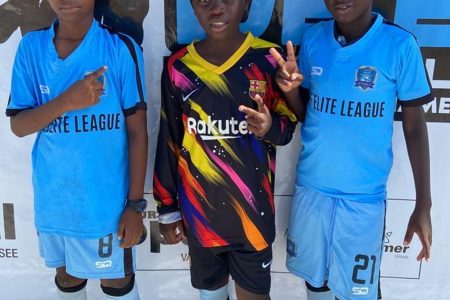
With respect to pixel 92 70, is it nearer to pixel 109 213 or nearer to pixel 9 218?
pixel 109 213

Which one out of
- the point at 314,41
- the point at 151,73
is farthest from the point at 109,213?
the point at 314,41

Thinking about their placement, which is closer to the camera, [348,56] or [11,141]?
[348,56]

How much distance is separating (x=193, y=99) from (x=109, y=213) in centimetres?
46

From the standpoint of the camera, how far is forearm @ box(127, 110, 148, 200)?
1.63m

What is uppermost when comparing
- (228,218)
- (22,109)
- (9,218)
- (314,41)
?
(314,41)

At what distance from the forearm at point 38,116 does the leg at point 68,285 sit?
1.73 ft

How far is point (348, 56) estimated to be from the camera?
1.56 meters

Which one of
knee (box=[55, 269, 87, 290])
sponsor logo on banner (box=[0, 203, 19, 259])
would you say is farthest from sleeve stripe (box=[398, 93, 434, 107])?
sponsor logo on banner (box=[0, 203, 19, 259])

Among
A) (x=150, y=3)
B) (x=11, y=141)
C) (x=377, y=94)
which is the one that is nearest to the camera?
(x=377, y=94)

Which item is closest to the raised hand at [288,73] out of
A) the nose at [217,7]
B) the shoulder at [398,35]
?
the nose at [217,7]

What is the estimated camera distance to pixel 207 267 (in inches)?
68.4

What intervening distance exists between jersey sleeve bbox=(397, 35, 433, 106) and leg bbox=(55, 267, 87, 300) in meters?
1.28

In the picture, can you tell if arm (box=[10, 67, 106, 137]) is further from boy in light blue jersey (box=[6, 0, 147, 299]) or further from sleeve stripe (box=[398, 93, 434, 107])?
sleeve stripe (box=[398, 93, 434, 107])

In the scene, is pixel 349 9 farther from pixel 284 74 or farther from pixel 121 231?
pixel 121 231
